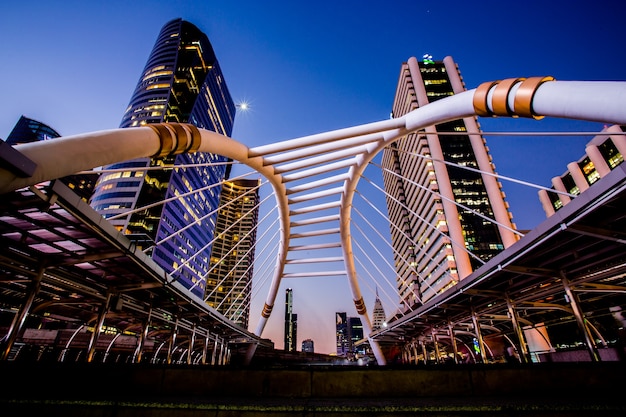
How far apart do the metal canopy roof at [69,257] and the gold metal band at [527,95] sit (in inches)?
401

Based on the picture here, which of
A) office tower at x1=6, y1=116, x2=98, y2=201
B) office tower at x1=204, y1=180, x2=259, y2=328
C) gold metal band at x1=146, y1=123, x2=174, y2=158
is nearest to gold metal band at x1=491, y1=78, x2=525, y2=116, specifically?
gold metal band at x1=146, y1=123, x2=174, y2=158

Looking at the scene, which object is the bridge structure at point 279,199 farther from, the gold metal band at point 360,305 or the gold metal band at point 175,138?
the gold metal band at point 360,305

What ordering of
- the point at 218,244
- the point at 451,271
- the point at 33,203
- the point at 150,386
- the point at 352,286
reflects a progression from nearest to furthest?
the point at 150,386
the point at 33,203
the point at 352,286
the point at 451,271
the point at 218,244

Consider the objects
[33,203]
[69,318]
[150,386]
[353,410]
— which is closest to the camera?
[353,410]

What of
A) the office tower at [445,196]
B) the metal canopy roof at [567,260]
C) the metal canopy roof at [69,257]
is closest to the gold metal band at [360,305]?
the metal canopy roof at [567,260]

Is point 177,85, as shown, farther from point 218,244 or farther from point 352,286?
point 352,286

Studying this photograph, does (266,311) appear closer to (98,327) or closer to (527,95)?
(98,327)

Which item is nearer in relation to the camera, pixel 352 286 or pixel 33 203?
pixel 33 203

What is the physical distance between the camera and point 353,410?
3.74 meters

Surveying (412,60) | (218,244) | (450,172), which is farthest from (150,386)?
(218,244)

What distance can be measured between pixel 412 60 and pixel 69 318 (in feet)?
375

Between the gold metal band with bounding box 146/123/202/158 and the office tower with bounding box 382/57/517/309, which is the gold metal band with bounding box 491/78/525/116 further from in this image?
the office tower with bounding box 382/57/517/309

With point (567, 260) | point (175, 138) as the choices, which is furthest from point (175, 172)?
point (567, 260)

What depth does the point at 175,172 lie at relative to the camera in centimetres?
8719
